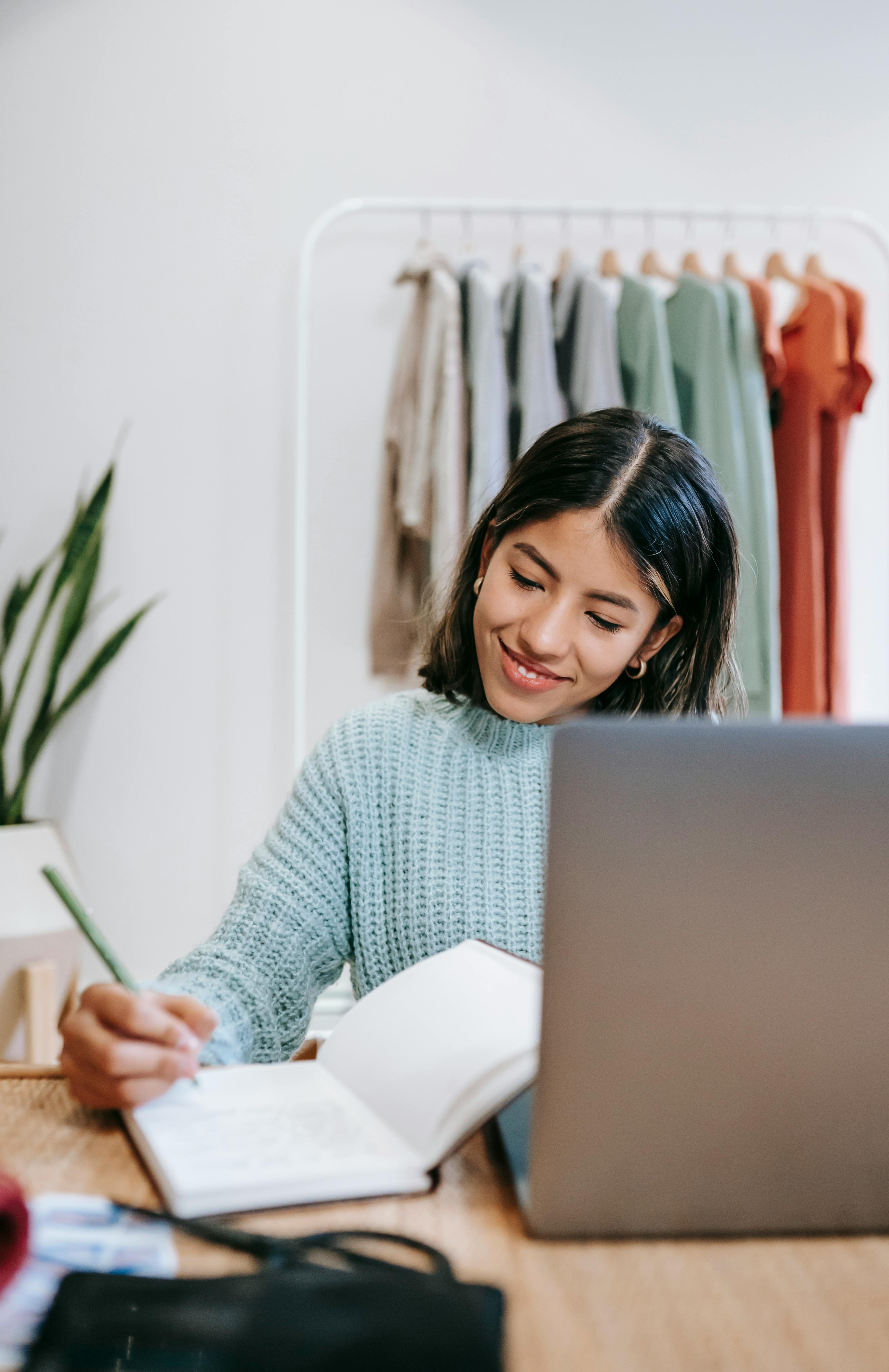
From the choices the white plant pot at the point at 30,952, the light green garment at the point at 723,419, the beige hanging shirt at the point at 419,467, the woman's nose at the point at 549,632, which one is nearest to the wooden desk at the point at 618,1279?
the woman's nose at the point at 549,632

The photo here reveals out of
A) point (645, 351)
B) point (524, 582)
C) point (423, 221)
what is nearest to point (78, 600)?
point (423, 221)

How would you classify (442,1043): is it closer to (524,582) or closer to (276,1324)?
(276,1324)

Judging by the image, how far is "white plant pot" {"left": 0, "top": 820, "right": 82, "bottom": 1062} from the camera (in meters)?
1.66

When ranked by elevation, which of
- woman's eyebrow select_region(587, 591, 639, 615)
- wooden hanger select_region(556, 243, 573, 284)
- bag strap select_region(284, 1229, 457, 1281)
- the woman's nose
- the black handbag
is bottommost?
bag strap select_region(284, 1229, 457, 1281)

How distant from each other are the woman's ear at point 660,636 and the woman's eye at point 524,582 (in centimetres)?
15

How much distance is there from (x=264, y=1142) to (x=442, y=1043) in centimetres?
10

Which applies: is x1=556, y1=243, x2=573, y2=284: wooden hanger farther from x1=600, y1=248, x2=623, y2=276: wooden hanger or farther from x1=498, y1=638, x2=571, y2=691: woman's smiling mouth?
x1=498, y1=638, x2=571, y2=691: woman's smiling mouth

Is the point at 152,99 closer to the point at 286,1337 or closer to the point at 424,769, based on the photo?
the point at 424,769

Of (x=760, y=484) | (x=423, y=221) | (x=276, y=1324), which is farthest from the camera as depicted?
(x=423, y=221)

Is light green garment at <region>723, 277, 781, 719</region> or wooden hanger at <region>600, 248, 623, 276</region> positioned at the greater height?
wooden hanger at <region>600, 248, 623, 276</region>

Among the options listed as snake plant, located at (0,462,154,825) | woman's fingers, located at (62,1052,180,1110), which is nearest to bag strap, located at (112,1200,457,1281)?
woman's fingers, located at (62,1052,180,1110)


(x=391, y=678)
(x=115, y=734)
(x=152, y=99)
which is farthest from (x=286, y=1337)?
(x=152, y=99)

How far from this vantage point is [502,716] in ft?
3.59

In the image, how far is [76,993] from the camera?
1846mm
